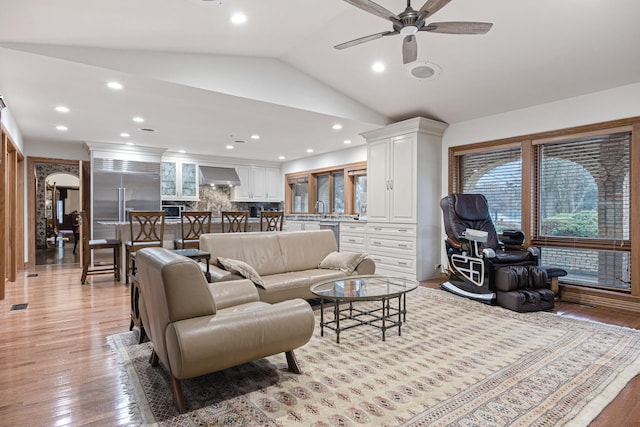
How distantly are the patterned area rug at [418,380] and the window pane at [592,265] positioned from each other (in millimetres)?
1112

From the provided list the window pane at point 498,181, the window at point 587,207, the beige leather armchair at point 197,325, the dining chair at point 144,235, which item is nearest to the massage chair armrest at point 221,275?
the beige leather armchair at point 197,325

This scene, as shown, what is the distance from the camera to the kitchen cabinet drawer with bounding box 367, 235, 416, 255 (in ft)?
17.2

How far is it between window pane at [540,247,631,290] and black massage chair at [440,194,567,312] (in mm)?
460

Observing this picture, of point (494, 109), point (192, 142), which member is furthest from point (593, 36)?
point (192, 142)

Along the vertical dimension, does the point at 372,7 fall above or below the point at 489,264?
above

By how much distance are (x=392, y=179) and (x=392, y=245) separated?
104cm

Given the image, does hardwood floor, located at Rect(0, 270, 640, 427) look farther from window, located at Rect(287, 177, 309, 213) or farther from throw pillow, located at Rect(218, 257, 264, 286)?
window, located at Rect(287, 177, 309, 213)

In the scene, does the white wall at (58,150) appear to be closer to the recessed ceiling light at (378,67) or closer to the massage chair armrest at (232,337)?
the recessed ceiling light at (378,67)

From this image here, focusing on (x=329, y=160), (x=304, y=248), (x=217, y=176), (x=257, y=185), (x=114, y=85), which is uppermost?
(x=114, y=85)

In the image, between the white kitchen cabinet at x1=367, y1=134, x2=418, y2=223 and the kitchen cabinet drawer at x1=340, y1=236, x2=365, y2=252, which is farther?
the kitchen cabinet drawer at x1=340, y1=236, x2=365, y2=252

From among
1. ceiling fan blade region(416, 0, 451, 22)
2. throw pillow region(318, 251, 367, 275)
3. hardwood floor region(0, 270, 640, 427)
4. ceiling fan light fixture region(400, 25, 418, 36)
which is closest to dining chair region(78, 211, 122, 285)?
hardwood floor region(0, 270, 640, 427)

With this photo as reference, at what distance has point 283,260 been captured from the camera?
402 cm

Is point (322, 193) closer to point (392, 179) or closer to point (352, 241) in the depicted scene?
Answer: point (352, 241)

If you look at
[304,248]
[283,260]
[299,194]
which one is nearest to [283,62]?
[304,248]
